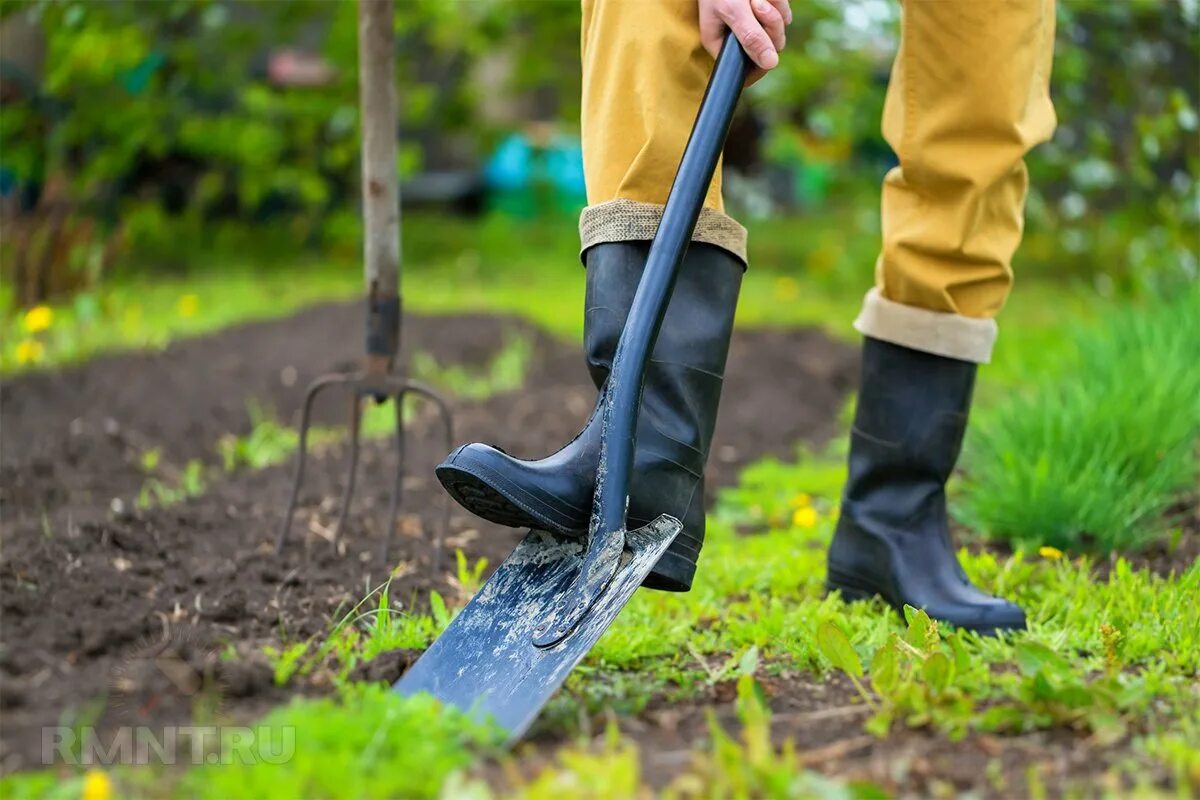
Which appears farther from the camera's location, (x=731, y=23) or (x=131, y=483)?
(x=131, y=483)

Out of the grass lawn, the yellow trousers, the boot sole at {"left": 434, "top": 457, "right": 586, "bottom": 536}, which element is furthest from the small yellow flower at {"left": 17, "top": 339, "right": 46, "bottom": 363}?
the boot sole at {"left": 434, "top": 457, "right": 586, "bottom": 536}

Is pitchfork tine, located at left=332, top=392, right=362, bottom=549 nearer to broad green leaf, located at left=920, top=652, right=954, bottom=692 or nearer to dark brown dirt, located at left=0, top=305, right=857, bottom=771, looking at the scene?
dark brown dirt, located at left=0, top=305, right=857, bottom=771

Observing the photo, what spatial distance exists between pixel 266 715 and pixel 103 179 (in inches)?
202

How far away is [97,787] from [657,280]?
91cm

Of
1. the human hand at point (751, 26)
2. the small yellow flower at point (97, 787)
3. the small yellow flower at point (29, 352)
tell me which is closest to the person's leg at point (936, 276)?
the human hand at point (751, 26)

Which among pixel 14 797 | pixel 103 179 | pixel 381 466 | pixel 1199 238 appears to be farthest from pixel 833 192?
pixel 14 797

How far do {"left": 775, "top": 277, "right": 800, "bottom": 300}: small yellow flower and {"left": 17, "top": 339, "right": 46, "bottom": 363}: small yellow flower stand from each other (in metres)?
3.12

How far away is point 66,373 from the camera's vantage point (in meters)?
4.04

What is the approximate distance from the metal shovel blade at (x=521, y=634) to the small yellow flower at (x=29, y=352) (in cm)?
271

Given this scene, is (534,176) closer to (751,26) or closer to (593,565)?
(751,26)

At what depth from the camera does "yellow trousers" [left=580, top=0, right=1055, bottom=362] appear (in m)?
1.86

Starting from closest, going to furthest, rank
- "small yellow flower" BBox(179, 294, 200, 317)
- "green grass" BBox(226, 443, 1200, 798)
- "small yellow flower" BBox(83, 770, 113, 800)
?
"small yellow flower" BBox(83, 770, 113, 800), "green grass" BBox(226, 443, 1200, 798), "small yellow flower" BBox(179, 294, 200, 317)

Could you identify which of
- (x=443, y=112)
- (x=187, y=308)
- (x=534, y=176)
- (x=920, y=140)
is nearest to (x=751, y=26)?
(x=920, y=140)

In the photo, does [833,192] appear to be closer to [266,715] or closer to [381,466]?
[381,466]
